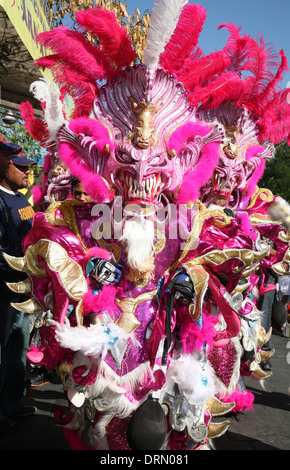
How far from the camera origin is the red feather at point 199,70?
2.30 m

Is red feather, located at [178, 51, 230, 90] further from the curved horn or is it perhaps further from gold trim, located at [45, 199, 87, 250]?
the curved horn

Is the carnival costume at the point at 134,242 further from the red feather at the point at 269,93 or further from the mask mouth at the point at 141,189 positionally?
the red feather at the point at 269,93

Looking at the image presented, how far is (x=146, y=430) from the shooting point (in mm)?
1864

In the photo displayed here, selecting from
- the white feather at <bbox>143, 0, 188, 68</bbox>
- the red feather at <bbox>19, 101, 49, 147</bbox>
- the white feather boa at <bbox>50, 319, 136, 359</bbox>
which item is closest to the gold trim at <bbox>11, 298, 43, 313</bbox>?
the white feather boa at <bbox>50, 319, 136, 359</bbox>

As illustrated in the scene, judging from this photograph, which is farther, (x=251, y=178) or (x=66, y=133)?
(x=251, y=178)

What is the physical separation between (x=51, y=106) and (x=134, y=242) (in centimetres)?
82

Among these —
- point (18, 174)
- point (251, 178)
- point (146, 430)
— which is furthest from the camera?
point (251, 178)

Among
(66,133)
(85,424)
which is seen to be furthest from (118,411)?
(66,133)

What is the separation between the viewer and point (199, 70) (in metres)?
2.31

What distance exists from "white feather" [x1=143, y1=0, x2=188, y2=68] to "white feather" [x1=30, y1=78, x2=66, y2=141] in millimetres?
499

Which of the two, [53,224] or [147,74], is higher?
[147,74]

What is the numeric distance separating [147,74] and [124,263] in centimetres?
95
